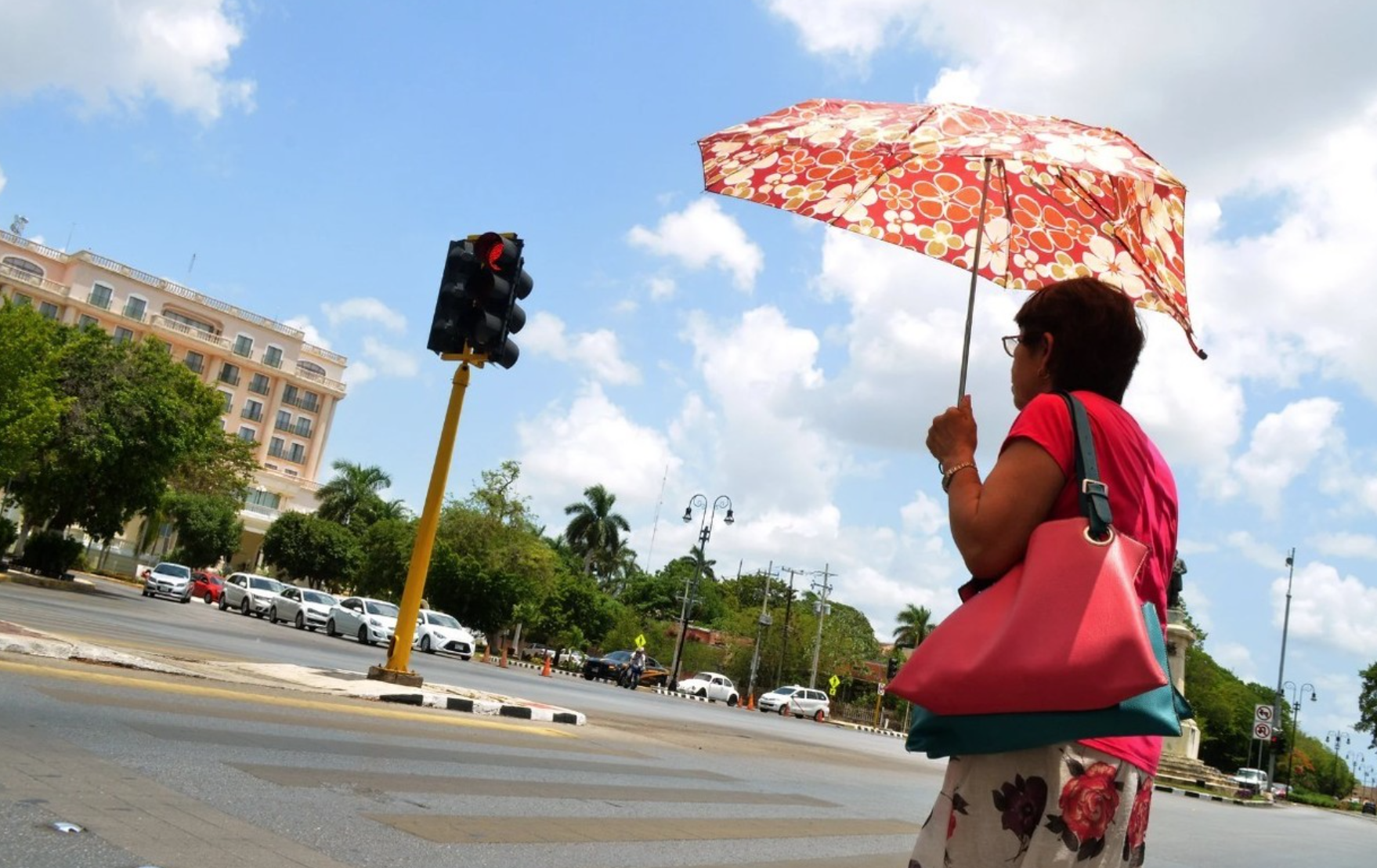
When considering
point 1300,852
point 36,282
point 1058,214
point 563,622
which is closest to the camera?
point 1058,214

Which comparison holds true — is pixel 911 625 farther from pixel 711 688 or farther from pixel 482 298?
pixel 482 298

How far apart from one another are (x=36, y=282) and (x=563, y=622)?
4933 centimetres

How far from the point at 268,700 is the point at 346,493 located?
86.1 metres

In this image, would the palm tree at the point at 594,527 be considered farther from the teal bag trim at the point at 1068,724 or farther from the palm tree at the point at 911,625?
the teal bag trim at the point at 1068,724

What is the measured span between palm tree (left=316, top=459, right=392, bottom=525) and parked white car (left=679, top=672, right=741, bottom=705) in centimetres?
4992

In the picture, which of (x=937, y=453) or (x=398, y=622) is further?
(x=398, y=622)

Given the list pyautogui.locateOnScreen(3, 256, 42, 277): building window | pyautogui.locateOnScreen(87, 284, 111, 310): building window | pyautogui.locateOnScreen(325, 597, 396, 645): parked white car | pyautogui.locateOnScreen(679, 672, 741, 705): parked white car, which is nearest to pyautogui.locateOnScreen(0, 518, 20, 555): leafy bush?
pyautogui.locateOnScreen(325, 597, 396, 645): parked white car

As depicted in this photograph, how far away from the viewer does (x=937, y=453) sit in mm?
2553

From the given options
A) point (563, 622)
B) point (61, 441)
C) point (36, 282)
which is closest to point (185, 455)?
point (61, 441)

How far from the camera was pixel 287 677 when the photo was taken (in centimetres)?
1180

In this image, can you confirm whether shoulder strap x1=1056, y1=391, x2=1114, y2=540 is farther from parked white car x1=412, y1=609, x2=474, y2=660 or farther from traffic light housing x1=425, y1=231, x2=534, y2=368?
parked white car x1=412, y1=609, x2=474, y2=660

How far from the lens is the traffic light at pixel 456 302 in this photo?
40.0 ft

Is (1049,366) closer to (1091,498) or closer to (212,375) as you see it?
(1091,498)

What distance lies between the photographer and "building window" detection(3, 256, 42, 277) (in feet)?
280
